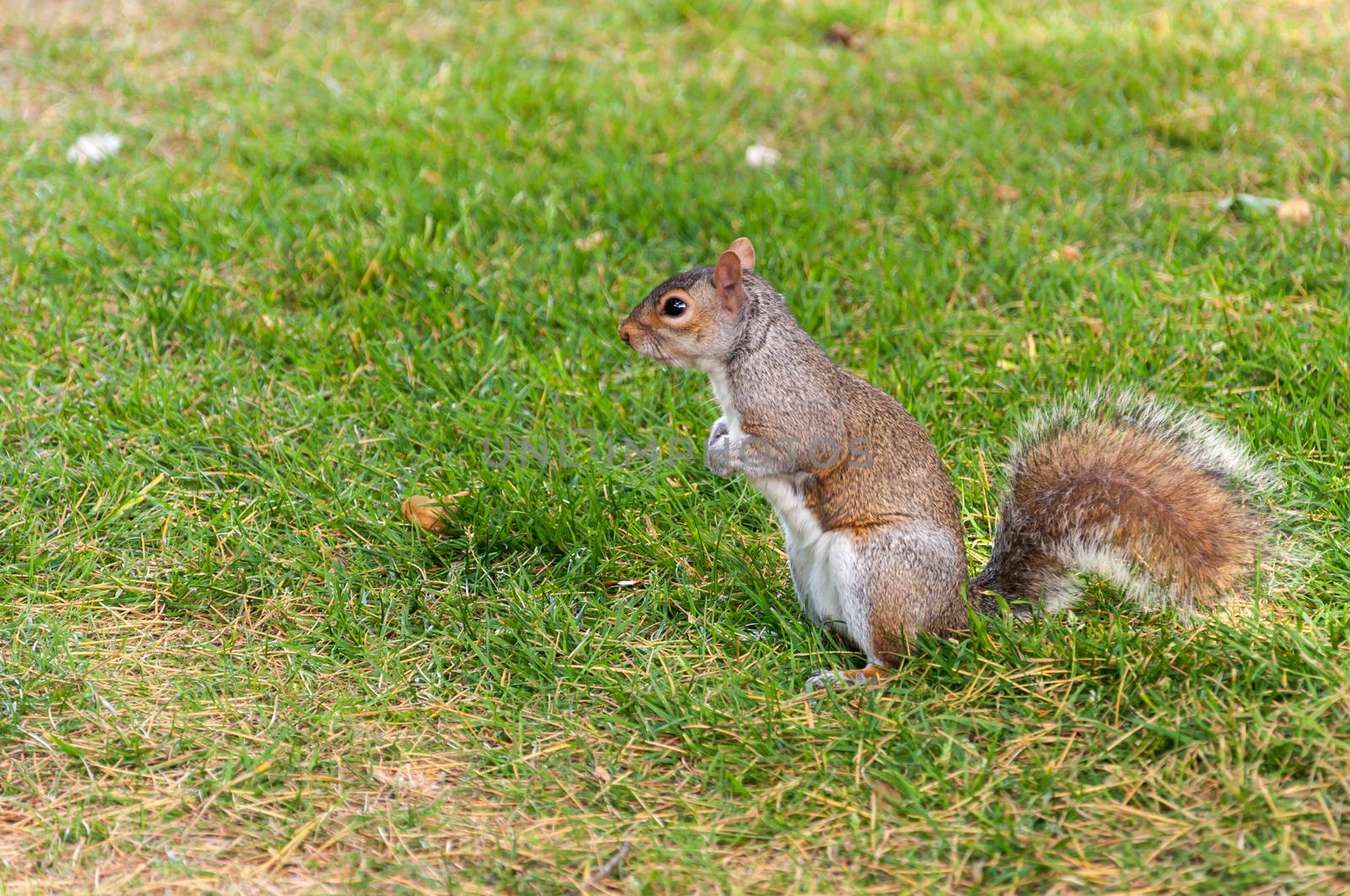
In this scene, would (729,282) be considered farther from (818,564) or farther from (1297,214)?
(1297,214)

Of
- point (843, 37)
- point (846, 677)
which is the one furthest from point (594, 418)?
point (843, 37)

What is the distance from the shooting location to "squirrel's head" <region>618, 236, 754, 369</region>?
2.19m

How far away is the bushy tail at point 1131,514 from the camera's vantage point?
77.3 inches

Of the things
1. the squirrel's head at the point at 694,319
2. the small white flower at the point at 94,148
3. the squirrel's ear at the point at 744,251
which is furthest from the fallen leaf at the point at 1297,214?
the small white flower at the point at 94,148

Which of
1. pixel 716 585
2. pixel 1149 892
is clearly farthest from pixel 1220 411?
pixel 1149 892

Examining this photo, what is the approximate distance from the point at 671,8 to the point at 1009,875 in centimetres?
377

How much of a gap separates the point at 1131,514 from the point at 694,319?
75cm

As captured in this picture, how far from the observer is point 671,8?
4.74 metres

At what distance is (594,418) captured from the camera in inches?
108

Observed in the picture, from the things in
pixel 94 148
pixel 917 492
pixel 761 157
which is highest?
pixel 917 492

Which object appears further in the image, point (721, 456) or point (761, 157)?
point (761, 157)

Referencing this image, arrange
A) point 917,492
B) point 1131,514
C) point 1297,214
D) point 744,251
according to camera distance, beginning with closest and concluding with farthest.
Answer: point 1131,514 < point 917,492 < point 744,251 < point 1297,214

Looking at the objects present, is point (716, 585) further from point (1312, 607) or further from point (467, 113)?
point (467, 113)

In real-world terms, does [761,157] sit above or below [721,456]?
below
